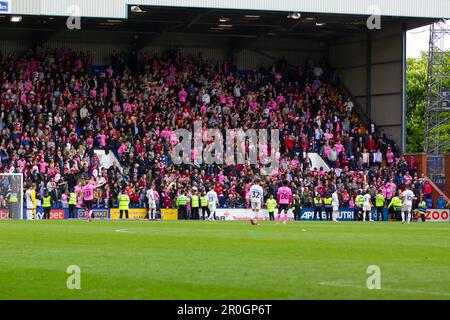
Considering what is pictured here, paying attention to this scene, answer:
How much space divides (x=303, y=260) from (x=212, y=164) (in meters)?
36.7

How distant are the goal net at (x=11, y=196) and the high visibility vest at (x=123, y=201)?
4.80 meters

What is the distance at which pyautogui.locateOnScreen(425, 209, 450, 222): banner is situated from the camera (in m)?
57.3

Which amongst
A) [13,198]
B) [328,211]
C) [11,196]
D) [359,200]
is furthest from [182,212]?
[359,200]

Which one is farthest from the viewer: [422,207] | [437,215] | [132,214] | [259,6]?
[437,215]

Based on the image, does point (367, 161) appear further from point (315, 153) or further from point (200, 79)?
point (200, 79)

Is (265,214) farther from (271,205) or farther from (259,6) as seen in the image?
(259,6)

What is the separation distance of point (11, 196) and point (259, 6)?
17427 millimetres

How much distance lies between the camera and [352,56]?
67562 millimetres

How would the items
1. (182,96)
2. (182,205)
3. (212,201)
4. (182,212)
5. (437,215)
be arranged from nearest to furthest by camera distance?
(212,201) < (182,205) < (182,212) < (437,215) < (182,96)

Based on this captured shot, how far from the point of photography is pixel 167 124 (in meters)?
57.1

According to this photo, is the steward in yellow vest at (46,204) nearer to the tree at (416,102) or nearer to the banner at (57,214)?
the banner at (57,214)

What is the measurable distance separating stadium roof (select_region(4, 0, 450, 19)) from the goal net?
874cm

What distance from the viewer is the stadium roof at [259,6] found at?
171 ft
